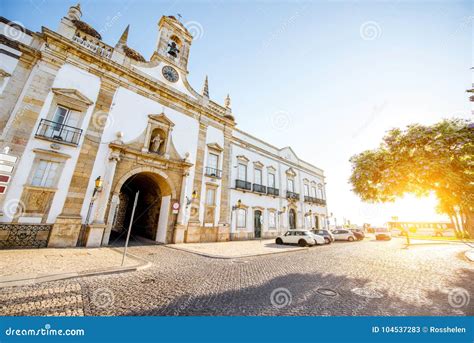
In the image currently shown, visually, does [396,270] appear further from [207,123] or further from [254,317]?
[207,123]

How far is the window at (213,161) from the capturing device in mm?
15962

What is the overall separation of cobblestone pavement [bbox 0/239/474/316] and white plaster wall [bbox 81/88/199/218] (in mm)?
7307

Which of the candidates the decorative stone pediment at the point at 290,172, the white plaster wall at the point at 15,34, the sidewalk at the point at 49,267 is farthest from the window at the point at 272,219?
the white plaster wall at the point at 15,34

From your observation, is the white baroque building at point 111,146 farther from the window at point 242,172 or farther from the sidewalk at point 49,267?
the sidewalk at point 49,267

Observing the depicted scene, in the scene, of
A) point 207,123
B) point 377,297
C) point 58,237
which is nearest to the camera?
point 377,297

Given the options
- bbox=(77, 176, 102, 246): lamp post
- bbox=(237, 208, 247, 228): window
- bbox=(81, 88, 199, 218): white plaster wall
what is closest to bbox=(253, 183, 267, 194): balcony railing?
bbox=(237, 208, 247, 228): window

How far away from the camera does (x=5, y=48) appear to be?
9383 millimetres

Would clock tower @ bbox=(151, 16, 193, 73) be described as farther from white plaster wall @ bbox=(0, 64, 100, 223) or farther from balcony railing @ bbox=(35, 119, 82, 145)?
balcony railing @ bbox=(35, 119, 82, 145)

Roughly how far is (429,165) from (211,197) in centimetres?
1292

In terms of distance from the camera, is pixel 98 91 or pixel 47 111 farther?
pixel 98 91

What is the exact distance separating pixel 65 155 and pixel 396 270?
15.9 m

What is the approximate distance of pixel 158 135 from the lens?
43.3ft

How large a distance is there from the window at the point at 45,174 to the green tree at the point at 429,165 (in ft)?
53.6

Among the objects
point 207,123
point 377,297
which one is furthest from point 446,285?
point 207,123
